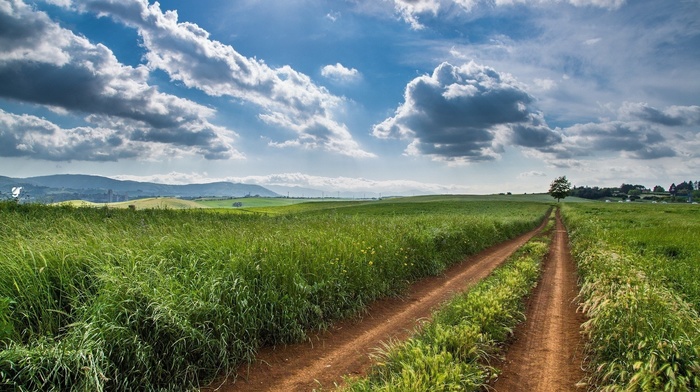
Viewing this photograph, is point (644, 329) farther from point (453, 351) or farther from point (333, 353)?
point (333, 353)

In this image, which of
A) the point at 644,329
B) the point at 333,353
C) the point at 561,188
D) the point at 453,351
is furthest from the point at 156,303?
the point at 561,188

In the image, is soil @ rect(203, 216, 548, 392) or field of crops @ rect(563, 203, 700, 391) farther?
soil @ rect(203, 216, 548, 392)

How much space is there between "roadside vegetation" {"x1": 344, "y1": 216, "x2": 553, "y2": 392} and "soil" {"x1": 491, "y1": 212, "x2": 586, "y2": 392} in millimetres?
271

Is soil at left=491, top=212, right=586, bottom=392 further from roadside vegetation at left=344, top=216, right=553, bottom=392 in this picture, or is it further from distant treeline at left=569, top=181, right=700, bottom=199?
distant treeline at left=569, top=181, right=700, bottom=199

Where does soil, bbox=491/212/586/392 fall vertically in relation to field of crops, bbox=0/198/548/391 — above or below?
below

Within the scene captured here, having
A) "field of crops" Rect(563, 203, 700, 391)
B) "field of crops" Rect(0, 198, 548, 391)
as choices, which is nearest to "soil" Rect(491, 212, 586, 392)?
"field of crops" Rect(563, 203, 700, 391)

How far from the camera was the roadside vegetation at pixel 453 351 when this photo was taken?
466cm

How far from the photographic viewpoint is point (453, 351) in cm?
562

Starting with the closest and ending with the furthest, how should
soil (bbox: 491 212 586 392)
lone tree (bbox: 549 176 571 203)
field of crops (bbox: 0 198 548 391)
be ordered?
field of crops (bbox: 0 198 548 391), soil (bbox: 491 212 586 392), lone tree (bbox: 549 176 571 203)

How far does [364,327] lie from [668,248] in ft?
39.7

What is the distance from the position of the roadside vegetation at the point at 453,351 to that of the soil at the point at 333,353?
60 cm

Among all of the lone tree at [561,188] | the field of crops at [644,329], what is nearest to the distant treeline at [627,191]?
the lone tree at [561,188]

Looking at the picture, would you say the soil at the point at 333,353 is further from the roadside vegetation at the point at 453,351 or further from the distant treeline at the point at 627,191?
the distant treeline at the point at 627,191

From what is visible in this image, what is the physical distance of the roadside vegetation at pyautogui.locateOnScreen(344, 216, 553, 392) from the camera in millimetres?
Result: 4664
